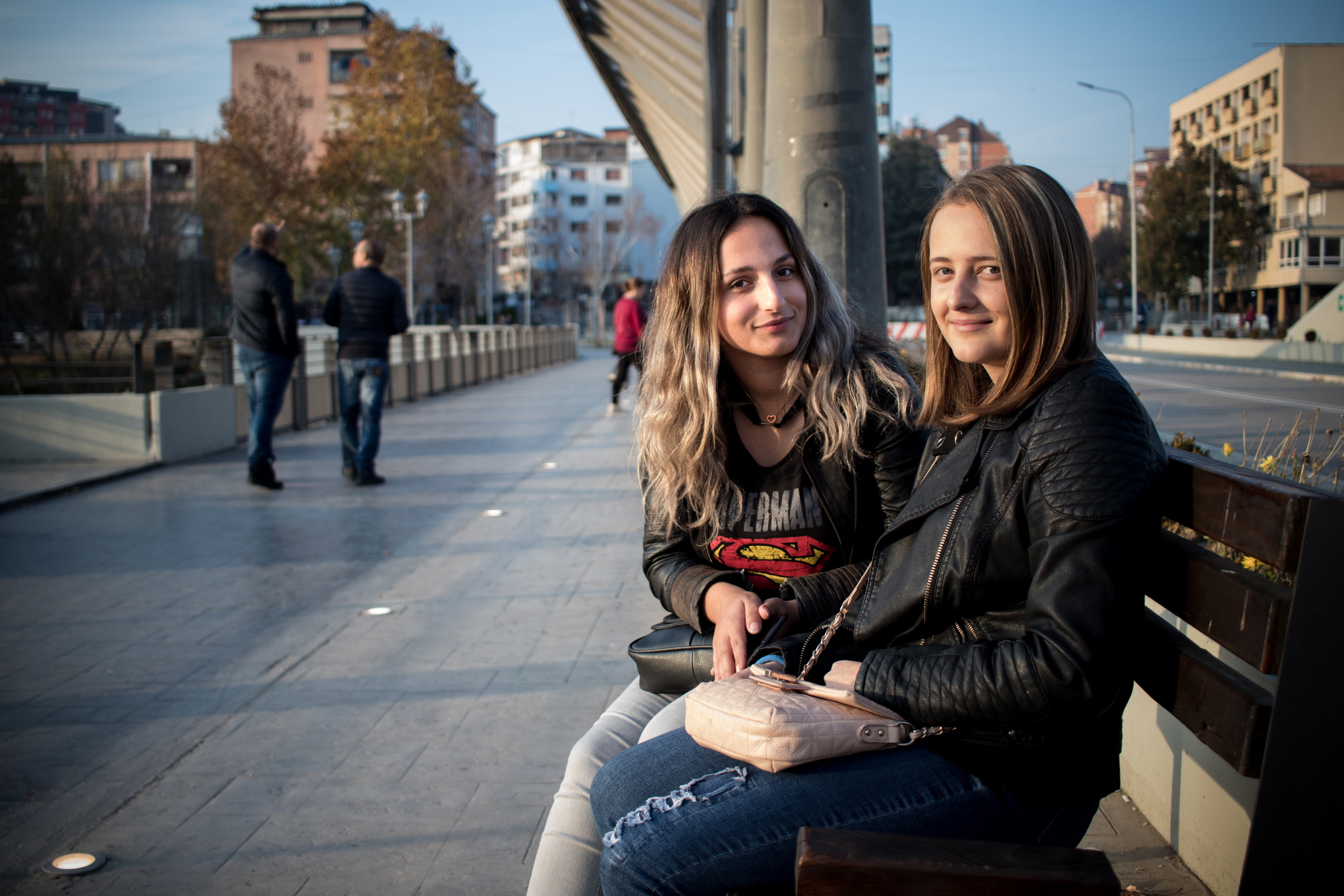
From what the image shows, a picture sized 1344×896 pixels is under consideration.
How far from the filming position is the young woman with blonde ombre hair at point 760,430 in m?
2.40

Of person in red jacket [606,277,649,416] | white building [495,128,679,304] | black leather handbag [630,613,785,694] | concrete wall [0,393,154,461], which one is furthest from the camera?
white building [495,128,679,304]

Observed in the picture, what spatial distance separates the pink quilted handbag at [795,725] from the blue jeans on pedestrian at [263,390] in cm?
772

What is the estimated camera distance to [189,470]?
9.91 m

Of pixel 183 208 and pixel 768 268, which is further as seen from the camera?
pixel 183 208

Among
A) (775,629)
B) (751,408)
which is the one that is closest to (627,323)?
(751,408)

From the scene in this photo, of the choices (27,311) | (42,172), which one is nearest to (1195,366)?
(27,311)

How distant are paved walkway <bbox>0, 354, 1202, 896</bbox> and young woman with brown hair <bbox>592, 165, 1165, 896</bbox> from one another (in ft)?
3.71

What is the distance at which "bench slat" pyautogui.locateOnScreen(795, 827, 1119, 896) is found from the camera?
1282 millimetres

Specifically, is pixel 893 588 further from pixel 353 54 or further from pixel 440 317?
pixel 353 54

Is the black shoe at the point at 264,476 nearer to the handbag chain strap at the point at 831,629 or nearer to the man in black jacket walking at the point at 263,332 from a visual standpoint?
the man in black jacket walking at the point at 263,332

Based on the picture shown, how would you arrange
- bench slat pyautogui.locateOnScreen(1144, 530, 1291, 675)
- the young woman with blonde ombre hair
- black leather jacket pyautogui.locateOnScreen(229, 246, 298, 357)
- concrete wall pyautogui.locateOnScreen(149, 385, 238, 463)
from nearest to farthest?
bench slat pyautogui.locateOnScreen(1144, 530, 1291, 675)
the young woman with blonde ombre hair
black leather jacket pyautogui.locateOnScreen(229, 246, 298, 357)
concrete wall pyautogui.locateOnScreen(149, 385, 238, 463)

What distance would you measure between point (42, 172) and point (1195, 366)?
126 feet

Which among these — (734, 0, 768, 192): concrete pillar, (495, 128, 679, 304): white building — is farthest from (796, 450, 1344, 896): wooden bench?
(495, 128, 679, 304): white building

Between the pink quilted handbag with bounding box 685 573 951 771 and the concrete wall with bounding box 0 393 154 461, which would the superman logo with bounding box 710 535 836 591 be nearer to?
the pink quilted handbag with bounding box 685 573 951 771
